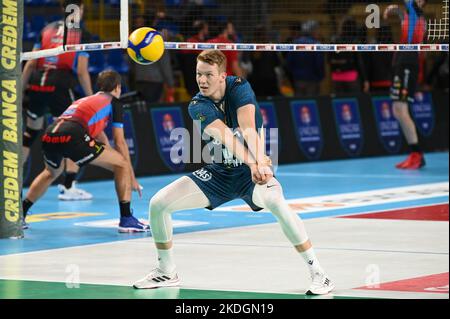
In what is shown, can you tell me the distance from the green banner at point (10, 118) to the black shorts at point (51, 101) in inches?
146

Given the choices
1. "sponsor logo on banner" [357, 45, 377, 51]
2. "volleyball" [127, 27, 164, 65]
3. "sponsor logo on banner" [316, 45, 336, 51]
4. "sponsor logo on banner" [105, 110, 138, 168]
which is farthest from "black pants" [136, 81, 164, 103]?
"volleyball" [127, 27, 164, 65]

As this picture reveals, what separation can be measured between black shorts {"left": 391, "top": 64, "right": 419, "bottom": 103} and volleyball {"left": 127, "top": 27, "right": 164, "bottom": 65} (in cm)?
953

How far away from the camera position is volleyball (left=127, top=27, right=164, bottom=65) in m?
11.8

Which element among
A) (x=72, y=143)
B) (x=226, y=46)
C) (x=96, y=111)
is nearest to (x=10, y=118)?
(x=72, y=143)

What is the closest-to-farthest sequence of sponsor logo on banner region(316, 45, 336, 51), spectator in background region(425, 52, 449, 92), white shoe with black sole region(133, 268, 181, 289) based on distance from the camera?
white shoe with black sole region(133, 268, 181, 289), sponsor logo on banner region(316, 45, 336, 51), spectator in background region(425, 52, 449, 92)

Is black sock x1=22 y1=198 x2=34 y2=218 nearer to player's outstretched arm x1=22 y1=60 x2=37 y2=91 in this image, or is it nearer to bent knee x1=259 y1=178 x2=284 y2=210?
player's outstretched arm x1=22 y1=60 x2=37 y2=91

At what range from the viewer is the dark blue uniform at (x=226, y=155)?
920 cm

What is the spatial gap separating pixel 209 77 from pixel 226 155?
0.66 metres

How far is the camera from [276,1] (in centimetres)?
2539

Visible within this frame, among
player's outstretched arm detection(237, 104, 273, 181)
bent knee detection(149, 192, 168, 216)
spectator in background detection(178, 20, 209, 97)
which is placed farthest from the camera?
spectator in background detection(178, 20, 209, 97)

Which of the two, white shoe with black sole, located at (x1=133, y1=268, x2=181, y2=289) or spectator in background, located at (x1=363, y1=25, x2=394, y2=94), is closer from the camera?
white shoe with black sole, located at (x1=133, y1=268, x2=181, y2=289)

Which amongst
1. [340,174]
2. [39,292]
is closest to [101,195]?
[340,174]

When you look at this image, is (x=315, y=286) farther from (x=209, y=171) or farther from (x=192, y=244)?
(x=192, y=244)

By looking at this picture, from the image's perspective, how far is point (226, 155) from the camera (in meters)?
9.38
